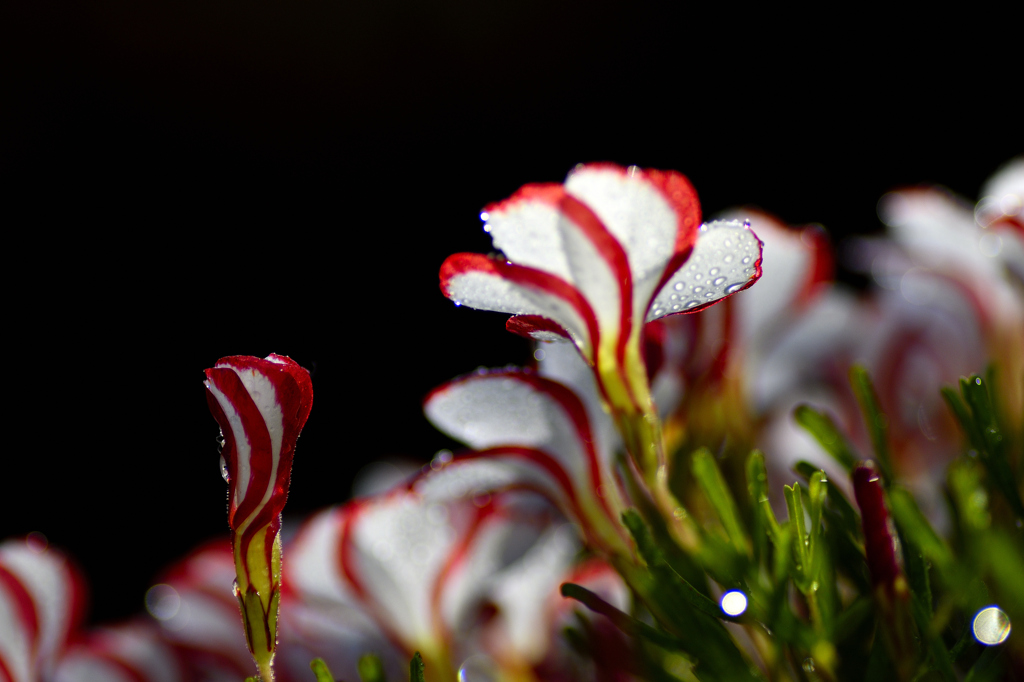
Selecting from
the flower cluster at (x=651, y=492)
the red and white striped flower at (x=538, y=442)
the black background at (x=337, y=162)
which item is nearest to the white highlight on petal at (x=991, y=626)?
the flower cluster at (x=651, y=492)

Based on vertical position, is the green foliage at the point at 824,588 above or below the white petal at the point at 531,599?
below

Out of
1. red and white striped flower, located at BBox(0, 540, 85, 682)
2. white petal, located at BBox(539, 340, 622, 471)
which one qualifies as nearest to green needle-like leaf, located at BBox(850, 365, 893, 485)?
white petal, located at BBox(539, 340, 622, 471)

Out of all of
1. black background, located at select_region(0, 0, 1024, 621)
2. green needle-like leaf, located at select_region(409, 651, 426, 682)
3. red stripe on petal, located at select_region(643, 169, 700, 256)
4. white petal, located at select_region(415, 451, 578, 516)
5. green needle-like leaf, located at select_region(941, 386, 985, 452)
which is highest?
black background, located at select_region(0, 0, 1024, 621)

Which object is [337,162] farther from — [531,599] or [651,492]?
[651,492]

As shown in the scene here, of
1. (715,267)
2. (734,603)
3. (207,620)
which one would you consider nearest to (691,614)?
(734,603)

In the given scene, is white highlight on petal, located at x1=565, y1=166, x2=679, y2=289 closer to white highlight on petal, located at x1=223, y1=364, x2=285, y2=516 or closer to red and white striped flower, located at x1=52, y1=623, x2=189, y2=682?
white highlight on petal, located at x1=223, y1=364, x2=285, y2=516

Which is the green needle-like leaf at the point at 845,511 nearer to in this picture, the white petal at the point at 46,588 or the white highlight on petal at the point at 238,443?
the white highlight on petal at the point at 238,443
